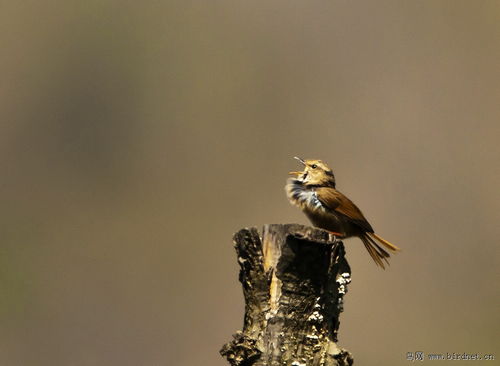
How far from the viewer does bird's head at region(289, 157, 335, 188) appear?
33.7ft

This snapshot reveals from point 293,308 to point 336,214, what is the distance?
11.5 feet

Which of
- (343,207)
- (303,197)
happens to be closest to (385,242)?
(343,207)

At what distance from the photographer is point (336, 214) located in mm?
9734

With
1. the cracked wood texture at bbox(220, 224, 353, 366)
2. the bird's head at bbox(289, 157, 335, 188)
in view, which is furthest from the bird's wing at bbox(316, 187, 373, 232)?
the cracked wood texture at bbox(220, 224, 353, 366)

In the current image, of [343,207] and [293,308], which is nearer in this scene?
[293,308]

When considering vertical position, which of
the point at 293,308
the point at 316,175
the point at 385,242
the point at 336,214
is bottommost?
the point at 293,308

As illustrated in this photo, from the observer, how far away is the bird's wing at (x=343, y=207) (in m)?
9.65

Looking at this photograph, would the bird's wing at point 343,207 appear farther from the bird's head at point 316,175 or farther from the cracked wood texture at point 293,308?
the cracked wood texture at point 293,308

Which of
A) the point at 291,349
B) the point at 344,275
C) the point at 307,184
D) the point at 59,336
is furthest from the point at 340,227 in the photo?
the point at 59,336

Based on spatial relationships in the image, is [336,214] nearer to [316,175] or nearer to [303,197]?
[303,197]

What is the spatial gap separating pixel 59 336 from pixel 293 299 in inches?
938

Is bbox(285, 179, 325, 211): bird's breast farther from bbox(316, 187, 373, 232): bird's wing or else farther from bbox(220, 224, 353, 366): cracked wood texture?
bbox(220, 224, 353, 366): cracked wood texture

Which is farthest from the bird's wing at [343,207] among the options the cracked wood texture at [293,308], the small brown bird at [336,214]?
the cracked wood texture at [293,308]

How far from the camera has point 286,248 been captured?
644cm
